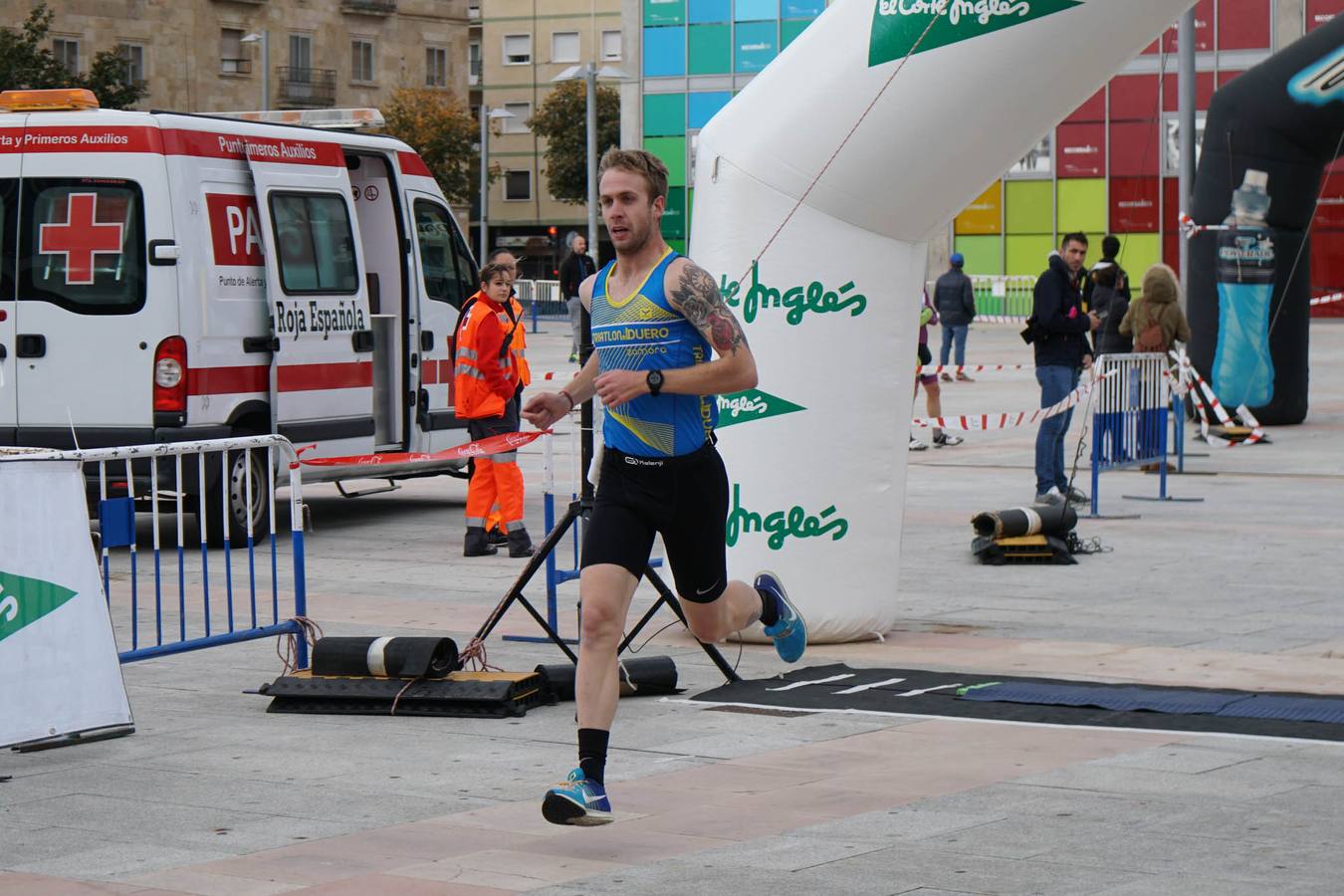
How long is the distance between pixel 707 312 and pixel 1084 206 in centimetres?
4723

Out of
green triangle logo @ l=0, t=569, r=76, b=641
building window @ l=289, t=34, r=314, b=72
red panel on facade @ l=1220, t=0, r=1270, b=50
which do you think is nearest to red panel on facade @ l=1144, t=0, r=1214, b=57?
red panel on facade @ l=1220, t=0, r=1270, b=50

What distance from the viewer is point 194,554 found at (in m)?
13.5

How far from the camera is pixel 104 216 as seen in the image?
13219mm

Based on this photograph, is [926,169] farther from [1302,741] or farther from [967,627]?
[1302,741]

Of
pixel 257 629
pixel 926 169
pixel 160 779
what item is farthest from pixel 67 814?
pixel 926 169

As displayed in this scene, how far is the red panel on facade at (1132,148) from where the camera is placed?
50750 mm

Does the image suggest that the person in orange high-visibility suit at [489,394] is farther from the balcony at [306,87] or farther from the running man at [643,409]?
the balcony at [306,87]

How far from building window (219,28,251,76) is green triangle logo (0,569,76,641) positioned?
216 ft

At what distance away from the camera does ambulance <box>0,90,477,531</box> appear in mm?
13133

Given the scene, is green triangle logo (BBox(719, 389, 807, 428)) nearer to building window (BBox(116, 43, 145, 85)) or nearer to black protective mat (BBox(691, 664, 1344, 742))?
black protective mat (BBox(691, 664, 1344, 742))

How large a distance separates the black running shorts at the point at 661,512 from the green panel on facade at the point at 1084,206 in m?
46.4

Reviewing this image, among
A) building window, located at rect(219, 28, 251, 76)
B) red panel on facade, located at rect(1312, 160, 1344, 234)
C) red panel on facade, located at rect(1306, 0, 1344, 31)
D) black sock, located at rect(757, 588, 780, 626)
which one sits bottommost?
black sock, located at rect(757, 588, 780, 626)

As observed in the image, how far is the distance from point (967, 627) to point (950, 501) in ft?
19.5

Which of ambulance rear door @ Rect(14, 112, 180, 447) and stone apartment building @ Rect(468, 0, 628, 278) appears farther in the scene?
stone apartment building @ Rect(468, 0, 628, 278)
